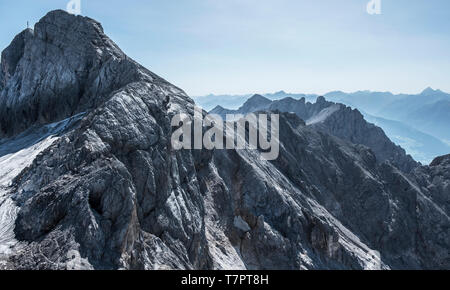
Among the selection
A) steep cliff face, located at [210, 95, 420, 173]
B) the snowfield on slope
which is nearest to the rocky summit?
the snowfield on slope

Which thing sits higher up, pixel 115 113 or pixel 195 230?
pixel 115 113

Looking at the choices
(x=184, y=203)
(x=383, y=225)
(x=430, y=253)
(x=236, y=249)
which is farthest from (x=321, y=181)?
(x=184, y=203)

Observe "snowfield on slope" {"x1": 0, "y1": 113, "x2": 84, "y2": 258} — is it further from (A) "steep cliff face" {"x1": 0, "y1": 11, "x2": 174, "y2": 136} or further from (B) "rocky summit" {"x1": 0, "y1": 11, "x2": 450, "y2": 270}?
(A) "steep cliff face" {"x1": 0, "y1": 11, "x2": 174, "y2": 136}

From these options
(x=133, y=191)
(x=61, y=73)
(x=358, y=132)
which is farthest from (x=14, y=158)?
(x=358, y=132)

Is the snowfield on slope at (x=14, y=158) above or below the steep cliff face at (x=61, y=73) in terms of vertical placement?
below

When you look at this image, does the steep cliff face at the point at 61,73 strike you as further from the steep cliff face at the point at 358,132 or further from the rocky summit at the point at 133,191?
the steep cliff face at the point at 358,132

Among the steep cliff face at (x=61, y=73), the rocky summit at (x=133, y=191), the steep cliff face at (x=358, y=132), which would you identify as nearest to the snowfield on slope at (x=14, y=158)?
the rocky summit at (x=133, y=191)
